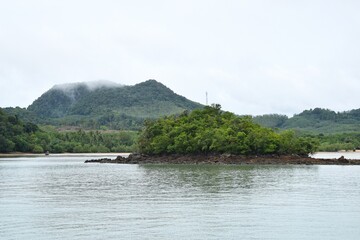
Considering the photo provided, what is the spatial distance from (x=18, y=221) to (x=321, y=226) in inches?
507

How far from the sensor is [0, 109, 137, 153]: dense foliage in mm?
123562

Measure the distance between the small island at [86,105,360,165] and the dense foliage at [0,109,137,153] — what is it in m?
25.9

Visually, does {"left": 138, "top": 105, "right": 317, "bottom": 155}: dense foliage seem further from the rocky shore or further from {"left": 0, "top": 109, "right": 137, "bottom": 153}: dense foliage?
{"left": 0, "top": 109, "right": 137, "bottom": 153}: dense foliage

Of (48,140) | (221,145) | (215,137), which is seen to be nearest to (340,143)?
(221,145)

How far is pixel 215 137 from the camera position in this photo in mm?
84938

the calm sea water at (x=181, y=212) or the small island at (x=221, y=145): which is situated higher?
the small island at (x=221, y=145)

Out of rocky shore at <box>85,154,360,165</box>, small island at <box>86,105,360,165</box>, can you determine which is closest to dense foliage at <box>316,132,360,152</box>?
small island at <box>86,105,360,165</box>

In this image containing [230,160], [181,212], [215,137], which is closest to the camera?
[181,212]

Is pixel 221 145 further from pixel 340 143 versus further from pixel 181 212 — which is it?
pixel 340 143

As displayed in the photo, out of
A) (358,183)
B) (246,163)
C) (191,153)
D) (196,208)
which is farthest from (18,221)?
(191,153)

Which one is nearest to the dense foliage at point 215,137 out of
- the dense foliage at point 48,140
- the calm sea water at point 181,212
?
the dense foliage at point 48,140

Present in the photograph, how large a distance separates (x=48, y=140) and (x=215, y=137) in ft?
235

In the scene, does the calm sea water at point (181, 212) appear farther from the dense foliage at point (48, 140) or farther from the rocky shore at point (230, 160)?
the dense foliage at point (48, 140)

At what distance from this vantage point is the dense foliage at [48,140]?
405ft
